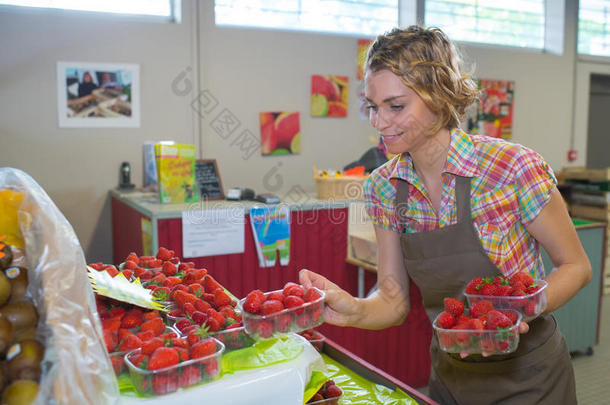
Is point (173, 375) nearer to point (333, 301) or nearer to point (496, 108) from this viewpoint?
point (333, 301)

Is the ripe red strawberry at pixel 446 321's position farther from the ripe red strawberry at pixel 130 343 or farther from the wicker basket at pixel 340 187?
the wicker basket at pixel 340 187

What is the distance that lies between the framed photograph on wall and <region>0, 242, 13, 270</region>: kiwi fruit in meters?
3.13

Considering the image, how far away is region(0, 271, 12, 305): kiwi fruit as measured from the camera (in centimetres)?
87

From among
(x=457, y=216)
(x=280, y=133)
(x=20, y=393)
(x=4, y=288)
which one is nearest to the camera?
(x=20, y=393)

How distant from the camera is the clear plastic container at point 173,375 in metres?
0.97

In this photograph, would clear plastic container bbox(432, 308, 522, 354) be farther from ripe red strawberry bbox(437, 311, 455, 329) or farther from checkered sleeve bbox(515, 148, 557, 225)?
checkered sleeve bbox(515, 148, 557, 225)

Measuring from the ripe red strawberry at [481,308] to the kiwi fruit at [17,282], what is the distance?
3.04 feet

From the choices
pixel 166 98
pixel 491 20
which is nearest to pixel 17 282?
pixel 166 98

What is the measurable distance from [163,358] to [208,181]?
245 cm

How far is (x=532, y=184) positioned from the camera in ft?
4.46

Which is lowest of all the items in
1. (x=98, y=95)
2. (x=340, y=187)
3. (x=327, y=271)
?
(x=327, y=271)

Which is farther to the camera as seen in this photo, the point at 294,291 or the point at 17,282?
the point at 294,291

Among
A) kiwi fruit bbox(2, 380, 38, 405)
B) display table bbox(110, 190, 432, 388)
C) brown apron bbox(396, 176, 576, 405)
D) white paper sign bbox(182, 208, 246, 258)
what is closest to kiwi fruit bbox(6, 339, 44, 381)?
kiwi fruit bbox(2, 380, 38, 405)

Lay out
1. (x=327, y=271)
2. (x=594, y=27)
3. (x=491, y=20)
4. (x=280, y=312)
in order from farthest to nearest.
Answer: (x=594, y=27) → (x=491, y=20) → (x=327, y=271) → (x=280, y=312)
